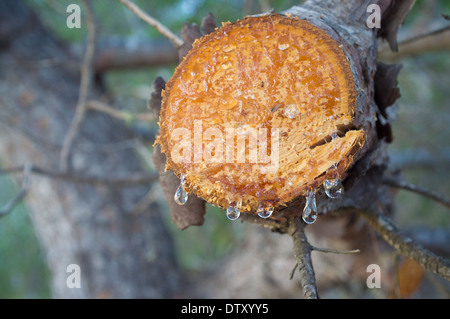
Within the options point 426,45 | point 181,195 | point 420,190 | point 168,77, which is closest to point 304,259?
point 181,195

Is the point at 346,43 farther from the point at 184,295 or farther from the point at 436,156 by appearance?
the point at 436,156

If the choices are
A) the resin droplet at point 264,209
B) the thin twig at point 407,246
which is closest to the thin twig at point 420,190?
the thin twig at point 407,246

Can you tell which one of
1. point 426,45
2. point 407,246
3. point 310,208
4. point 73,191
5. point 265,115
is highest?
point 426,45

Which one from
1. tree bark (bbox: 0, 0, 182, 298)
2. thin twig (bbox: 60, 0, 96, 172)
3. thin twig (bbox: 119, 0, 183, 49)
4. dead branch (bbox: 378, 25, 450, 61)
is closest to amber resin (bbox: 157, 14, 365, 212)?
thin twig (bbox: 119, 0, 183, 49)

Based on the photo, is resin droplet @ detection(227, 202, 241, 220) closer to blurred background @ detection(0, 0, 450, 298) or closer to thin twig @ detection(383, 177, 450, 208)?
blurred background @ detection(0, 0, 450, 298)

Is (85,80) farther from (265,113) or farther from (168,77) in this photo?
(168,77)
